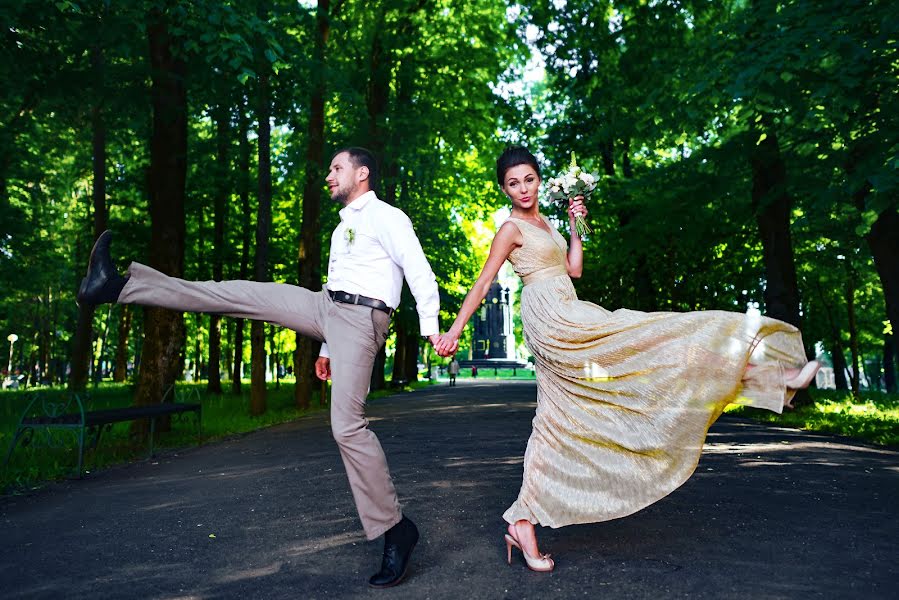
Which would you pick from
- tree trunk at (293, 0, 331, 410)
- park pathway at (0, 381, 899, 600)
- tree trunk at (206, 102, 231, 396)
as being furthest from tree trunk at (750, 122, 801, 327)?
tree trunk at (206, 102, 231, 396)

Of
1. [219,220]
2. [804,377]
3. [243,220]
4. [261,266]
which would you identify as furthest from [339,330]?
[243,220]

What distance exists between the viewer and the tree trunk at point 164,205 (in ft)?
37.4

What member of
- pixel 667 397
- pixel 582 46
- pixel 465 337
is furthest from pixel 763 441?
pixel 465 337

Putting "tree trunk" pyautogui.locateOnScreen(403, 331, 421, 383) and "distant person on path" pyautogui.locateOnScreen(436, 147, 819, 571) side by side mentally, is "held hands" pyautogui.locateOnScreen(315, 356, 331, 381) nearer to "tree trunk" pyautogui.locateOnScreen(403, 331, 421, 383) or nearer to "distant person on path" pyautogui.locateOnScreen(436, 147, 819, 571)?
"distant person on path" pyautogui.locateOnScreen(436, 147, 819, 571)

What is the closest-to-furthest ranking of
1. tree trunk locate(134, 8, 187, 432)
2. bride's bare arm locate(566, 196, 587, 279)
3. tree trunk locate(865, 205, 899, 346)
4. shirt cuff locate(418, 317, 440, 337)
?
shirt cuff locate(418, 317, 440, 337) → bride's bare arm locate(566, 196, 587, 279) → tree trunk locate(134, 8, 187, 432) → tree trunk locate(865, 205, 899, 346)

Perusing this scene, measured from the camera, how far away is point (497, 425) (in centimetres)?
1334

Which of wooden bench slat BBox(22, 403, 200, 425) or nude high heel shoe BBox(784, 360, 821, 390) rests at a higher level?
nude high heel shoe BBox(784, 360, 821, 390)

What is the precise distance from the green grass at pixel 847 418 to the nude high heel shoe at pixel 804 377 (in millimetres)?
7920

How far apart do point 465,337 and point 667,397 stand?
57.1 metres

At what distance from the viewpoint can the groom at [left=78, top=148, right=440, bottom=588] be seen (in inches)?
155

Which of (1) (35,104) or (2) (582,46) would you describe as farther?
(2) (582,46)

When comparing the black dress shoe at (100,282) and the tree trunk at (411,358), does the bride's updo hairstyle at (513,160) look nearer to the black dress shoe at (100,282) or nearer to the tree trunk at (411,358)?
the black dress shoe at (100,282)

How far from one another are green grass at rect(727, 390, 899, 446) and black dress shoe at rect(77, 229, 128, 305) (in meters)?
9.88

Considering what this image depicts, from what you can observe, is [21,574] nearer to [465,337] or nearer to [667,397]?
[667,397]
